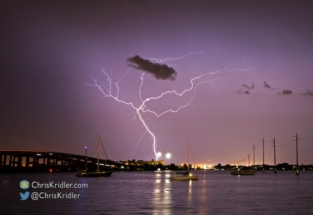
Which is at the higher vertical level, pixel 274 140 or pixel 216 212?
pixel 274 140

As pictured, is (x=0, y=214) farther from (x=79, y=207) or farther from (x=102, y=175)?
(x=102, y=175)

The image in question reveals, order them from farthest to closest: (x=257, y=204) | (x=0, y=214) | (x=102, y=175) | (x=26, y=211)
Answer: (x=102, y=175) → (x=257, y=204) → (x=26, y=211) → (x=0, y=214)

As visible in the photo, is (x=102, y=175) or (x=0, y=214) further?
(x=102, y=175)

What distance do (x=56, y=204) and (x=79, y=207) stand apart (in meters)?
2.86

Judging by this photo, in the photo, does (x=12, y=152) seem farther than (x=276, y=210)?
Yes

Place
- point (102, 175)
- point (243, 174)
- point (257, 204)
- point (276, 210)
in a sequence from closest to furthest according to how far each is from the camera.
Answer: point (276, 210), point (257, 204), point (102, 175), point (243, 174)

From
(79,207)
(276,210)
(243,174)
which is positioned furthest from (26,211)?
(243,174)

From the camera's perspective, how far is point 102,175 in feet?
472

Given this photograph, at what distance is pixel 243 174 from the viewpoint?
192m

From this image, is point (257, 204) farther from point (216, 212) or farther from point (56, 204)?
point (56, 204)

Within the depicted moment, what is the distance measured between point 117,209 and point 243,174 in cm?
15693

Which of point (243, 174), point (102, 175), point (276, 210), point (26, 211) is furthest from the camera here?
point (243, 174)

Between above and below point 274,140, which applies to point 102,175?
below

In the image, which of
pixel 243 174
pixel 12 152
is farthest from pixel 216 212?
pixel 12 152
